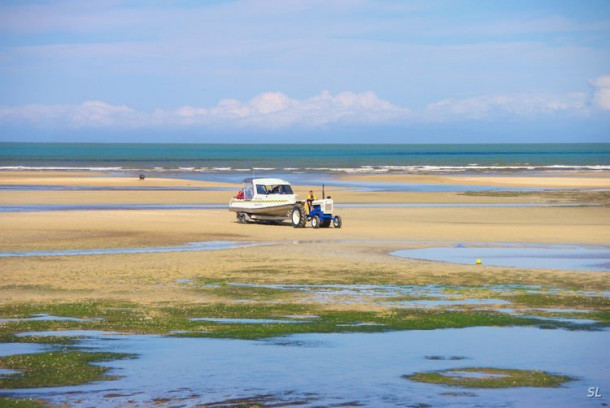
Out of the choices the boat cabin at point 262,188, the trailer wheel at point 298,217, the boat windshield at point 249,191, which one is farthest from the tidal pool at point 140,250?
the boat cabin at point 262,188

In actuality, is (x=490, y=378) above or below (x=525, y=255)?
above

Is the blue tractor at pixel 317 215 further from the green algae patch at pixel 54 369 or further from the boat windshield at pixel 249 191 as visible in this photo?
the green algae patch at pixel 54 369

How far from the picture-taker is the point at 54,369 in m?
14.3

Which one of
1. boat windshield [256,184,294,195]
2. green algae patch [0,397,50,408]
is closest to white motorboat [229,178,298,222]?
boat windshield [256,184,294,195]

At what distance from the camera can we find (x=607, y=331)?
17.3 m

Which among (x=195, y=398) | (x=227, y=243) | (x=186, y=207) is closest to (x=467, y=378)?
(x=195, y=398)

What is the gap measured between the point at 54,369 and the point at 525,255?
1886 cm

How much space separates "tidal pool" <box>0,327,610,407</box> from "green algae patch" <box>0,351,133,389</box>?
27cm

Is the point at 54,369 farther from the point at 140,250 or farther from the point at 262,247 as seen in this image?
the point at 262,247

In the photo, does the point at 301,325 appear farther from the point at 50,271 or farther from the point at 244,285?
the point at 50,271

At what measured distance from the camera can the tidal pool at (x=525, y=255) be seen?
27.6 meters

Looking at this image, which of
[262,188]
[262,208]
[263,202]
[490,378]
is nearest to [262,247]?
[262,208]

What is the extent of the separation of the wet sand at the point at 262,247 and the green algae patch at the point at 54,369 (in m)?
5.72

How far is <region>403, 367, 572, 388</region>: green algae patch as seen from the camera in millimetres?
13617
